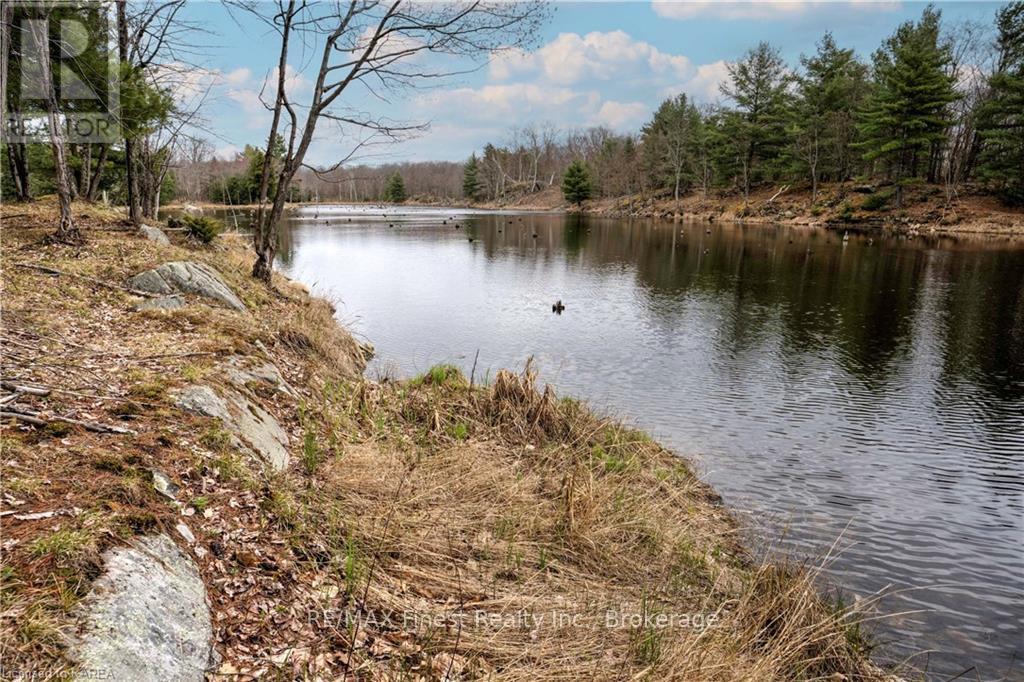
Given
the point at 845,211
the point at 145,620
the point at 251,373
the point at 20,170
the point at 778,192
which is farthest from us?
the point at 778,192

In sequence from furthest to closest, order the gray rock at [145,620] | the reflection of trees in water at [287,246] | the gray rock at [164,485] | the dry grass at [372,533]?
the reflection of trees in water at [287,246], the gray rock at [164,485], the dry grass at [372,533], the gray rock at [145,620]

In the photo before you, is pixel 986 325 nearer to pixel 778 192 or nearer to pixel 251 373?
pixel 251 373

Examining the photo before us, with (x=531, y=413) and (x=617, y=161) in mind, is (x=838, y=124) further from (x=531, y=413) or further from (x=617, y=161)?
(x=531, y=413)

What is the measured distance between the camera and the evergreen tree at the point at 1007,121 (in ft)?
123

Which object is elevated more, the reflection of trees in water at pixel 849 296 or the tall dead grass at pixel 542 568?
the reflection of trees in water at pixel 849 296

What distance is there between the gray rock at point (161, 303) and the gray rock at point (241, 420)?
2.98m

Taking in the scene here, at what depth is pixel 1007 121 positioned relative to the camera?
1596 inches

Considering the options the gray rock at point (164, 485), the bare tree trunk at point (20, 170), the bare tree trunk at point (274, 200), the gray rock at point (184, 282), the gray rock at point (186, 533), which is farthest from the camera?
the bare tree trunk at point (20, 170)

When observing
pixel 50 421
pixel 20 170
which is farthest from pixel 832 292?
pixel 20 170

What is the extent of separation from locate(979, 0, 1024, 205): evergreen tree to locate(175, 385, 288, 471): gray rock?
4835 centimetres

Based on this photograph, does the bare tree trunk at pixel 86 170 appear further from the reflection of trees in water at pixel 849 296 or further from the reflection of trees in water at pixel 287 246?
the reflection of trees in water at pixel 849 296

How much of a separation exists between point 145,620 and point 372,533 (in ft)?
5.92

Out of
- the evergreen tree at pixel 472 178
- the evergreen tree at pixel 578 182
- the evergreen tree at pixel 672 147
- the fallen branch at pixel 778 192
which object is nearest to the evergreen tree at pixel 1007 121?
the fallen branch at pixel 778 192

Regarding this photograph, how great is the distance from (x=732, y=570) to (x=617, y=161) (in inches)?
3070
